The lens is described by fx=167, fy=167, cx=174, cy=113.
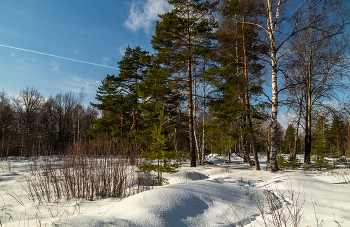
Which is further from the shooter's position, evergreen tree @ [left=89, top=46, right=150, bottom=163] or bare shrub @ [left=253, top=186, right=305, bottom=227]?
evergreen tree @ [left=89, top=46, right=150, bottom=163]

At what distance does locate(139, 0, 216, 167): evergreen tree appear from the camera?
370 inches

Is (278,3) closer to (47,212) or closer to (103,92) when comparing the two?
(47,212)

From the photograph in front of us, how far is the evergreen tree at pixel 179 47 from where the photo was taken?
30.9 feet

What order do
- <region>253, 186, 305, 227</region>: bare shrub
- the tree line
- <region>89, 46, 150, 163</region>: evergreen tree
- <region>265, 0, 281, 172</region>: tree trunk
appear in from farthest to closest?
the tree line
<region>89, 46, 150, 163</region>: evergreen tree
<region>265, 0, 281, 172</region>: tree trunk
<region>253, 186, 305, 227</region>: bare shrub

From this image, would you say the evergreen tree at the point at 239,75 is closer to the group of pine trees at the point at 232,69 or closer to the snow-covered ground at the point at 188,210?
the group of pine trees at the point at 232,69

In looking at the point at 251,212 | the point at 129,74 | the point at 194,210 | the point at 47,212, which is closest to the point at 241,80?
the point at 251,212

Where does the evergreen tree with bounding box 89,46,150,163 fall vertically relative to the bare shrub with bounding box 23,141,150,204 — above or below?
above

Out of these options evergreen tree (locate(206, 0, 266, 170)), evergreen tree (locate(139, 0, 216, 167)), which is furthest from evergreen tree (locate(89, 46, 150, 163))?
evergreen tree (locate(206, 0, 266, 170))

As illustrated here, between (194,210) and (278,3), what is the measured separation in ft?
29.5

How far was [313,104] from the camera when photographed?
36.3 ft

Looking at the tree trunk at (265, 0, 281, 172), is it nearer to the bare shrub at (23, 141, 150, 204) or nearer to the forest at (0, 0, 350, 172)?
the forest at (0, 0, 350, 172)

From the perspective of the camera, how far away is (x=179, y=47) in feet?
34.5

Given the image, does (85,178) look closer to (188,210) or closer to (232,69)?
(188,210)

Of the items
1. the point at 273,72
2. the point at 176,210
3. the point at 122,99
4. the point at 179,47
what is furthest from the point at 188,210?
the point at 122,99
